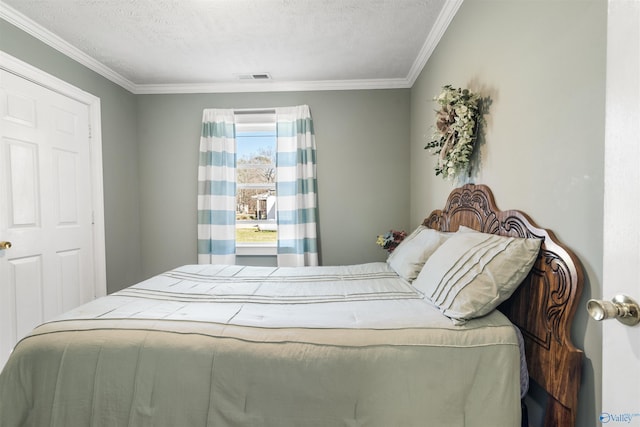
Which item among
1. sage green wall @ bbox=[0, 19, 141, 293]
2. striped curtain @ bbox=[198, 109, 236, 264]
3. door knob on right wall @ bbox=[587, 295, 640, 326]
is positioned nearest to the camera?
door knob on right wall @ bbox=[587, 295, 640, 326]

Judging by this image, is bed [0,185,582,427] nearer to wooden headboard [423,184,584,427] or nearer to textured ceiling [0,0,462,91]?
wooden headboard [423,184,584,427]

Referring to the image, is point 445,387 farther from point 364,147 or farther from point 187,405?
point 364,147

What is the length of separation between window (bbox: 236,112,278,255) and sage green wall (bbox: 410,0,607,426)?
241 cm

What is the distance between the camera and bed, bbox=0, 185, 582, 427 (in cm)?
116

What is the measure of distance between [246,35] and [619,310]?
9.16 feet

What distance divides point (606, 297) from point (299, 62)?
299 cm

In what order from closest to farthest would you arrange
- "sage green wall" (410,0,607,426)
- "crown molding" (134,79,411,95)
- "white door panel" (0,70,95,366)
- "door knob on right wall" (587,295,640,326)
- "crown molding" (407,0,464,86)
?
"door knob on right wall" (587,295,640,326)
"sage green wall" (410,0,607,426)
"crown molding" (407,0,464,86)
"white door panel" (0,70,95,366)
"crown molding" (134,79,411,95)

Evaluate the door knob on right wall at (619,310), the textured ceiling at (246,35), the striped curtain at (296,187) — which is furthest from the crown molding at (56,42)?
the door knob on right wall at (619,310)

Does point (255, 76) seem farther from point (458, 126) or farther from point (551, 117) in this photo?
point (551, 117)

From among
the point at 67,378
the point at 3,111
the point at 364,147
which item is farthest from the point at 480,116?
the point at 3,111

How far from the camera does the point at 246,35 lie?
258 centimetres

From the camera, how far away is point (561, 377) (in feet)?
3.51

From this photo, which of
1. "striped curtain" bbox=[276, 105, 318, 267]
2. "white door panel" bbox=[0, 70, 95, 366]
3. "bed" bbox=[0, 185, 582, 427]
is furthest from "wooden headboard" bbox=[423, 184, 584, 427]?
"white door panel" bbox=[0, 70, 95, 366]

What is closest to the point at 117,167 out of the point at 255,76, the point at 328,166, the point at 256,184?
the point at 256,184
